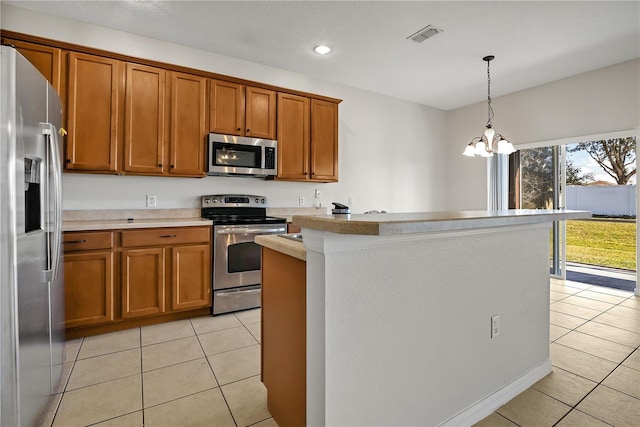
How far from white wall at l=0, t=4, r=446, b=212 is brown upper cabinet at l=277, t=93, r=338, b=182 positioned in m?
0.32

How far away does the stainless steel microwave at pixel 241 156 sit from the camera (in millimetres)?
3273

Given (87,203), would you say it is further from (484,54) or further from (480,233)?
(484,54)

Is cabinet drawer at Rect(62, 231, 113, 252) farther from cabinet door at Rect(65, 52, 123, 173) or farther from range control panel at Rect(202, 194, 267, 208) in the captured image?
range control panel at Rect(202, 194, 267, 208)

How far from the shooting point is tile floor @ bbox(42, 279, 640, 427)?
1613 mm

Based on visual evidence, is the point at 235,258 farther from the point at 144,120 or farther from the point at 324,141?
the point at 324,141

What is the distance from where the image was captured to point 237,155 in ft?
11.2

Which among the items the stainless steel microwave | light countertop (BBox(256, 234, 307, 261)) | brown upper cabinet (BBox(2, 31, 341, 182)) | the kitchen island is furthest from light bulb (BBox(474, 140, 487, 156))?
light countertop (BBox(256, 234, 307, 261))

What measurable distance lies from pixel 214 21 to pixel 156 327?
2.85 m

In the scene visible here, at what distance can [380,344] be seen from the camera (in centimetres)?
122

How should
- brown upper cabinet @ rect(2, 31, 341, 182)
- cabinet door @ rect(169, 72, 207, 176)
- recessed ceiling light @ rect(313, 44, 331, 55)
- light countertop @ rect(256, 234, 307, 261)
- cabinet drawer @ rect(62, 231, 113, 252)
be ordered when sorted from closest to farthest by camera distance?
light countertop @ rect(256, 234, 307, 261) < cabinet drawer @ rect(62, 231, 113, 252) < brown upper cabinet @ rect(2, 31, 341, 182) < cabinet door @ rect(169, 72, 207, 176) < recessed ceiling light @ rect(313, 44, 331, 55)

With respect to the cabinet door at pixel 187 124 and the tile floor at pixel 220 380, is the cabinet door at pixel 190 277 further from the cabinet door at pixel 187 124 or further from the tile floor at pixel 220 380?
the cabinet door at pixel 187 124

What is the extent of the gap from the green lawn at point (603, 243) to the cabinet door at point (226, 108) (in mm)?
5452

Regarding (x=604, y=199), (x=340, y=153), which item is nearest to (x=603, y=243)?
(x=604, y=199)

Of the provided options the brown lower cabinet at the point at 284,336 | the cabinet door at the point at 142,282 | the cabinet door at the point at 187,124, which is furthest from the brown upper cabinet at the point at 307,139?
the brown lower cabinet at the point at 284,336
